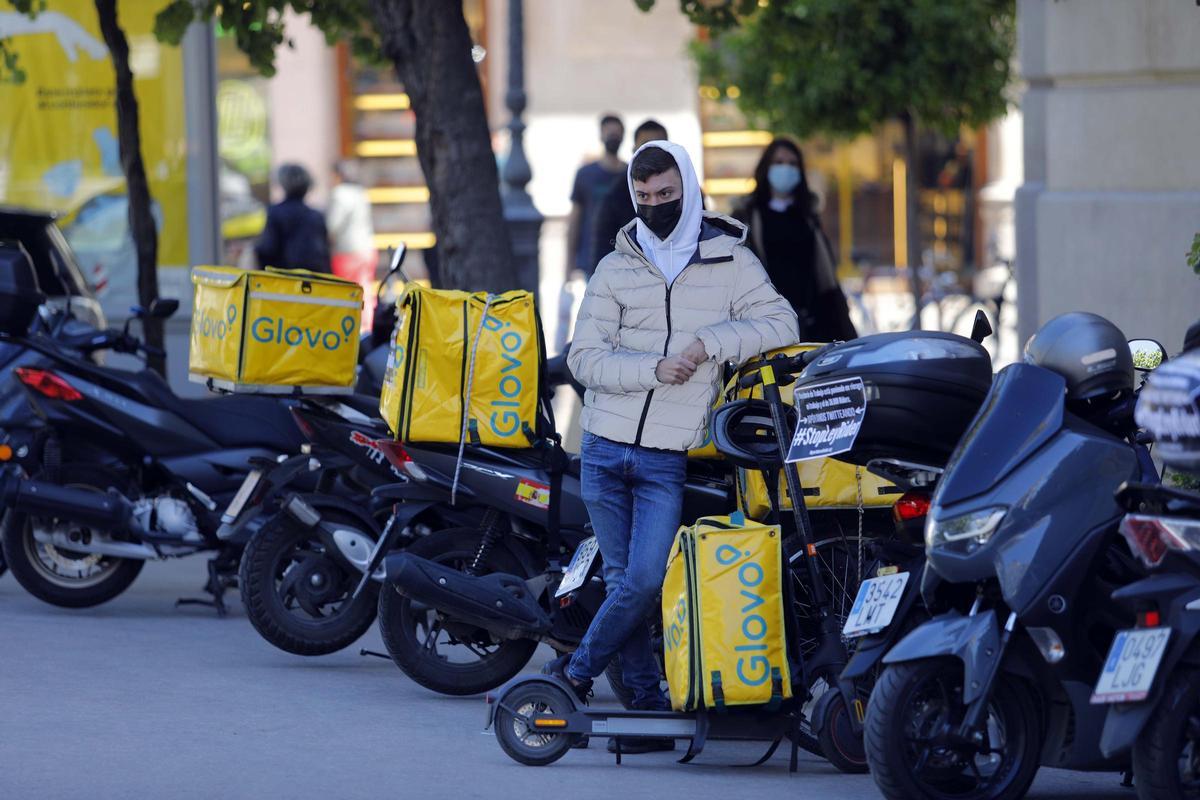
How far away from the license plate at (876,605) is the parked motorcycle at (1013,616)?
24 cm

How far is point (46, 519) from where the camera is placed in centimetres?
863

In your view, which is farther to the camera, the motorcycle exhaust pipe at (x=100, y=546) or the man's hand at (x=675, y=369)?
the motorcycle exhaust pipe at (x=100, y=546)

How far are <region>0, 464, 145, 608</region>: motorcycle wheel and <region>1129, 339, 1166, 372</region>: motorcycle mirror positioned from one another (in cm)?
421

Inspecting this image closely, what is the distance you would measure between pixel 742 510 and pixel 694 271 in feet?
2.53

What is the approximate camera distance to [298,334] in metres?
7.98

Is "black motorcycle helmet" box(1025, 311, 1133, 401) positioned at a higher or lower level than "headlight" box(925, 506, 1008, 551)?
higher

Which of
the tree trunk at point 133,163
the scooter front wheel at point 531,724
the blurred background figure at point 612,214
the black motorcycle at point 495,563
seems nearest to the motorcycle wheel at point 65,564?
the black motorcycle at point 495,563

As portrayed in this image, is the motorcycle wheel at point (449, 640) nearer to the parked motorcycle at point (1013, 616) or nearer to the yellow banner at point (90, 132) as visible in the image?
the parked motorcycle at point (1013, 616)

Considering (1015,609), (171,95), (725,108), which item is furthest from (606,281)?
(725,108)

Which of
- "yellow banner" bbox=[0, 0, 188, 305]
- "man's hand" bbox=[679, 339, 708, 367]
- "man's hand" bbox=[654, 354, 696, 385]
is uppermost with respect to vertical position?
"yellow banner" bbox=[0, 0, 188, 305]

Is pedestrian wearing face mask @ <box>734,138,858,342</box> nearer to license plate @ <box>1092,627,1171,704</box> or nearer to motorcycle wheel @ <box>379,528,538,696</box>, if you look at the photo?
motorcycle wheel @ <box>379,528,538,696</box>

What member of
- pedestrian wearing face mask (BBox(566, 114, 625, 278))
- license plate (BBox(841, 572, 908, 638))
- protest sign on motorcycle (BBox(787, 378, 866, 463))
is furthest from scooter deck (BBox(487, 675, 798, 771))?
pedestrian wearing face mask (BBox(566, 114, 625, 278))

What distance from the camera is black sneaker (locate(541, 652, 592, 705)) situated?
634 cm

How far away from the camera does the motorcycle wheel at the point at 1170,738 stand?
5.00 metres
